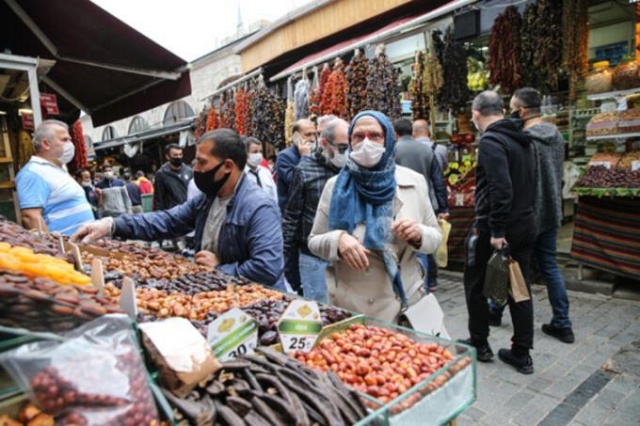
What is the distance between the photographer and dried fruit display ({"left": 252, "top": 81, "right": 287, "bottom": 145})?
764 centimetres

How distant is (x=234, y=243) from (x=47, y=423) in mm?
1760

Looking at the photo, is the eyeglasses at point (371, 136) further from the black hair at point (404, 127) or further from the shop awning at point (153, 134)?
the shop awning at point (153, 134)

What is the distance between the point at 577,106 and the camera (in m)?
7.30

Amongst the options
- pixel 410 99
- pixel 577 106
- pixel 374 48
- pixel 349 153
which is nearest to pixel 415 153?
pixel 374 48

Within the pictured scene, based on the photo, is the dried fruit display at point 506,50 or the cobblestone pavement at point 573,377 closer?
the cobblestone pavement at point 573,377

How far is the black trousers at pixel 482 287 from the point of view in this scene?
3.36 meters

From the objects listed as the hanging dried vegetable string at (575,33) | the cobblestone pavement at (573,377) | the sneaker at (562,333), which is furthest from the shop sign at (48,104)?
the sneaker at (562,333)

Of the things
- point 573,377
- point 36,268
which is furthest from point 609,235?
point 36,268

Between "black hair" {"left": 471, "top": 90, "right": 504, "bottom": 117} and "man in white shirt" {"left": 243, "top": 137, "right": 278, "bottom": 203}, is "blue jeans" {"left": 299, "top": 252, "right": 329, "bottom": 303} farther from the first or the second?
"black hair" {"left": 471, "top": 90, "right": 504, "bottom": 117}

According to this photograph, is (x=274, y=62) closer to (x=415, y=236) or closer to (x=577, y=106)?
(x=577, y=106)

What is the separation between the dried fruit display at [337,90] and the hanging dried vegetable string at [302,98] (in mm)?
590

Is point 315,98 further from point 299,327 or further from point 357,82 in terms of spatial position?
point 299,327

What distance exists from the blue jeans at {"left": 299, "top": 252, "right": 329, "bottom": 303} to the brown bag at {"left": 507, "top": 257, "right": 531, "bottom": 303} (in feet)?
4.83

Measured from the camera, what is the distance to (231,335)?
1444mm
